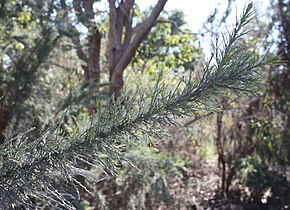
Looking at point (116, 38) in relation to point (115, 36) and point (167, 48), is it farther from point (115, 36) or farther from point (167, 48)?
point (167, 48)

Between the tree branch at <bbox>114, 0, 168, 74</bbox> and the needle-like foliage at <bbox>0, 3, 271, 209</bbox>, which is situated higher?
the tree branch at <bbox>114, 0, 168, 74</bbox>

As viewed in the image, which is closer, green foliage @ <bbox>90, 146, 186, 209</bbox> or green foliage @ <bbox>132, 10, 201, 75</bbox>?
green foliage @ <bbox>90, 146, 186, 209</bbox>

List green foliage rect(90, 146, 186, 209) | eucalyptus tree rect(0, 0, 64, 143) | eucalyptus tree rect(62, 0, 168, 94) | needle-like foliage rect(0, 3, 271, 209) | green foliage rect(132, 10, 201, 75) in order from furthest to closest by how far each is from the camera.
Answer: green foliage rect(132, 10, 201, 75) → green foliage rect(90, 146, 186, 209) → eucalyptus tree rect(62, 0, 168, 94) → eucalyptus tree rect(0, 0, 64, 143) → needle-like foliage rect(0, 3, 271, 209)

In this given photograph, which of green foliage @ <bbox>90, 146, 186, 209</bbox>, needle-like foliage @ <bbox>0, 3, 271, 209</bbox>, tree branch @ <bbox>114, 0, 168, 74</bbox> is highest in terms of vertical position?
tree branch @ <bbox>114, 0, 168, 74</bbox>

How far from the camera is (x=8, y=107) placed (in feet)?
12.3

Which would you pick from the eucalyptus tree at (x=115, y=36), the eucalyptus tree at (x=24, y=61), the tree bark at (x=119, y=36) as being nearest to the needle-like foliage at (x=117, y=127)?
the eucalyptus tree at (x=24, y=61)

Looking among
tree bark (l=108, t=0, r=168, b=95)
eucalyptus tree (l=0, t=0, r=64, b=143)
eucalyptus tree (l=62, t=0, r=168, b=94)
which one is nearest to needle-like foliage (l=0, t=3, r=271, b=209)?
eucalyptus tree (l=0, t=0, r=64, b=143)

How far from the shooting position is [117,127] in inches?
57.0

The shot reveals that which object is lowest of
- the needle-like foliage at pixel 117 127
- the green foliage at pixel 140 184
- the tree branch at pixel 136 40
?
the green foliage at pixel 140 184

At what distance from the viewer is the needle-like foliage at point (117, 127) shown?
1.41 meters

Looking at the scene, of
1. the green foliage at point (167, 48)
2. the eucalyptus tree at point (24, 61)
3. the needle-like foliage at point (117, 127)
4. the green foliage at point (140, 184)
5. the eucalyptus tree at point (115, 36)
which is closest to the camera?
the needle-like foliage at point (117, 127)

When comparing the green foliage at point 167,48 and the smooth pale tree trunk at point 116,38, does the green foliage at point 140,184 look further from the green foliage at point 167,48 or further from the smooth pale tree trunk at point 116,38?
the green foliage at point 167,48

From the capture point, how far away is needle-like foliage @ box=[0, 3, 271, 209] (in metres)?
1.41

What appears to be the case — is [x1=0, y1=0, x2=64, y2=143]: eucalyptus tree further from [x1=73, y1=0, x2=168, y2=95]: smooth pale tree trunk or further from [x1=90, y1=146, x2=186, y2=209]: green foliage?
[x1=90, y1=146, x2=186, y2=209]: green foliage
